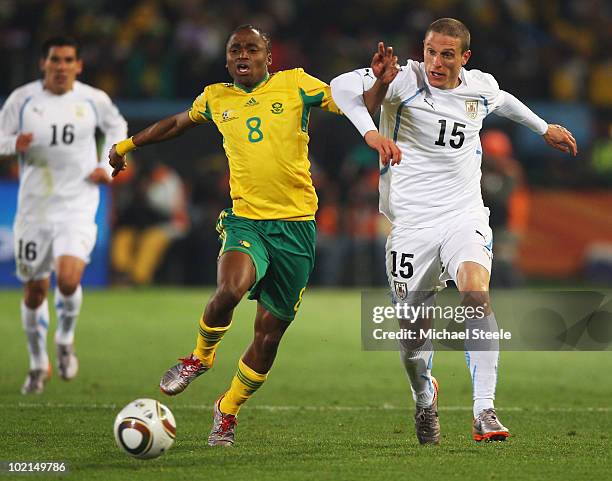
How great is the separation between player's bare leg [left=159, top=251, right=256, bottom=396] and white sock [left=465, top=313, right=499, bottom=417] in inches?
52.4

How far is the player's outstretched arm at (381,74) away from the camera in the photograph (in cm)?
723

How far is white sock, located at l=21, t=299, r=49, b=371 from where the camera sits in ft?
33.8

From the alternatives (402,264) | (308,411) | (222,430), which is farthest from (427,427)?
(308,411)

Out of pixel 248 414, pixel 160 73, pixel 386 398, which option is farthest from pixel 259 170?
pixel 160 73

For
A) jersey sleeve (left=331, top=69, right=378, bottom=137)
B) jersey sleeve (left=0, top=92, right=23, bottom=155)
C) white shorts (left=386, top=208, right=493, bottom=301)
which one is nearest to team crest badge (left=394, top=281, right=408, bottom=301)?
white shorts (left=386, top=208, right=493, bottom=301)

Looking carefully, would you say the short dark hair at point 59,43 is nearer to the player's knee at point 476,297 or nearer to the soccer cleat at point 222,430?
the soccer cleat at point 222,430

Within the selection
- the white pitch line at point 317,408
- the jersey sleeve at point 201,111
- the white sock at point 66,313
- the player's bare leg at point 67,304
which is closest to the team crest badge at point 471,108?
the jersey sleeve at point 201,111

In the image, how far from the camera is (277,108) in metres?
7.58

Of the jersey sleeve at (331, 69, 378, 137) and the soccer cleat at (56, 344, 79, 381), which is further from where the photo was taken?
the soccer cleat at (56, 344, 79, 381)

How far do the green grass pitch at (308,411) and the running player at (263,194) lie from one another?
51cm

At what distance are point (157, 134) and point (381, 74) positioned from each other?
5.04ft

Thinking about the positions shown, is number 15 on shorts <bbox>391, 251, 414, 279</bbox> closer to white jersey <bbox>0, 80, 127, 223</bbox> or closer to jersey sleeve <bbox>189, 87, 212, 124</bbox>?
jersey sleeve <bbox>189, 87, 212, 124</bbox>

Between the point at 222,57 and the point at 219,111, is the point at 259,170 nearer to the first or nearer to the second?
the point at 219,111

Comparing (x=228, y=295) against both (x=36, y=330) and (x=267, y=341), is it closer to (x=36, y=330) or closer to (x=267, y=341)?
(x=267, y=341)
